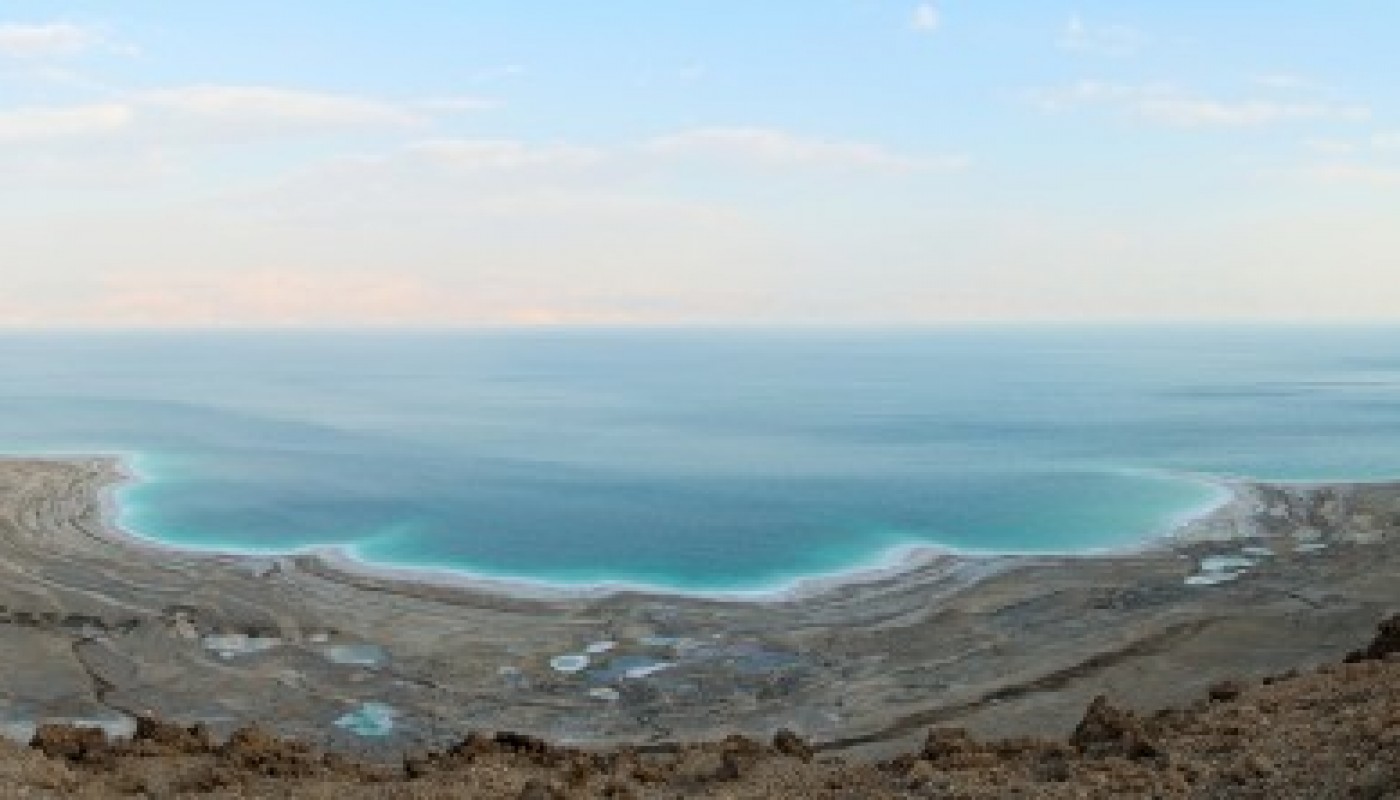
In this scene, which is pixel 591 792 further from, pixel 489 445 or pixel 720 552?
pixel 489 445

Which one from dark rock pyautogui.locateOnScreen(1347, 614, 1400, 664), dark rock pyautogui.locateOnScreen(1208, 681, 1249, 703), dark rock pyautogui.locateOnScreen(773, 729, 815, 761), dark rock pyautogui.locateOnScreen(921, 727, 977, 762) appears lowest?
dark rock pyautogui.locateOnScreen(773, 729, 815, 761)

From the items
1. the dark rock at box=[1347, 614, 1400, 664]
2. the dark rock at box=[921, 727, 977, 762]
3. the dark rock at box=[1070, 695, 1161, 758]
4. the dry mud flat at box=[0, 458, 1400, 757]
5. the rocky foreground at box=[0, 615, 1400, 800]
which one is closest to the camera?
the rocky foreground at box=[0, 615, 1400, 800]

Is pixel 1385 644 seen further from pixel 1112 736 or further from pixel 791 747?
pixel 791 747

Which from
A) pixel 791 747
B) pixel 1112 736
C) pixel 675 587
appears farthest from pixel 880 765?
pixel 675 587

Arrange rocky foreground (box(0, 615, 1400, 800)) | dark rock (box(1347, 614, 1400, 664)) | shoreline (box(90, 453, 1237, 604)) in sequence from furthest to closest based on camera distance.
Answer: shoreline (box(90, 453, 1237, 604)) < dark rock (box(1347, 614, 1400, 664)) < rocky foreground (box(0, 615, 1400, 800))

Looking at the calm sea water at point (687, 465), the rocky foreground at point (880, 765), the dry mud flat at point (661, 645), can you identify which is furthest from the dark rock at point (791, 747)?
the calm sea water at point (687, 465)

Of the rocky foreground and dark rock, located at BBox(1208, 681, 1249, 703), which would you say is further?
dark rock, located at BBox(1208, 681, 1249, 703)

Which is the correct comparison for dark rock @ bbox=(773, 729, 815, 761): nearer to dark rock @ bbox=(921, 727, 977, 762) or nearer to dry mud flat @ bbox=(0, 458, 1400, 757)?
dark rock @ bbox=(921, 727, 977, 762)

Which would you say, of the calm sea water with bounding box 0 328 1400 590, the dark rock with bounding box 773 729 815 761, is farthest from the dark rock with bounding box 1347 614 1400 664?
the calm sea water with bounding box 0 328 1400 590
